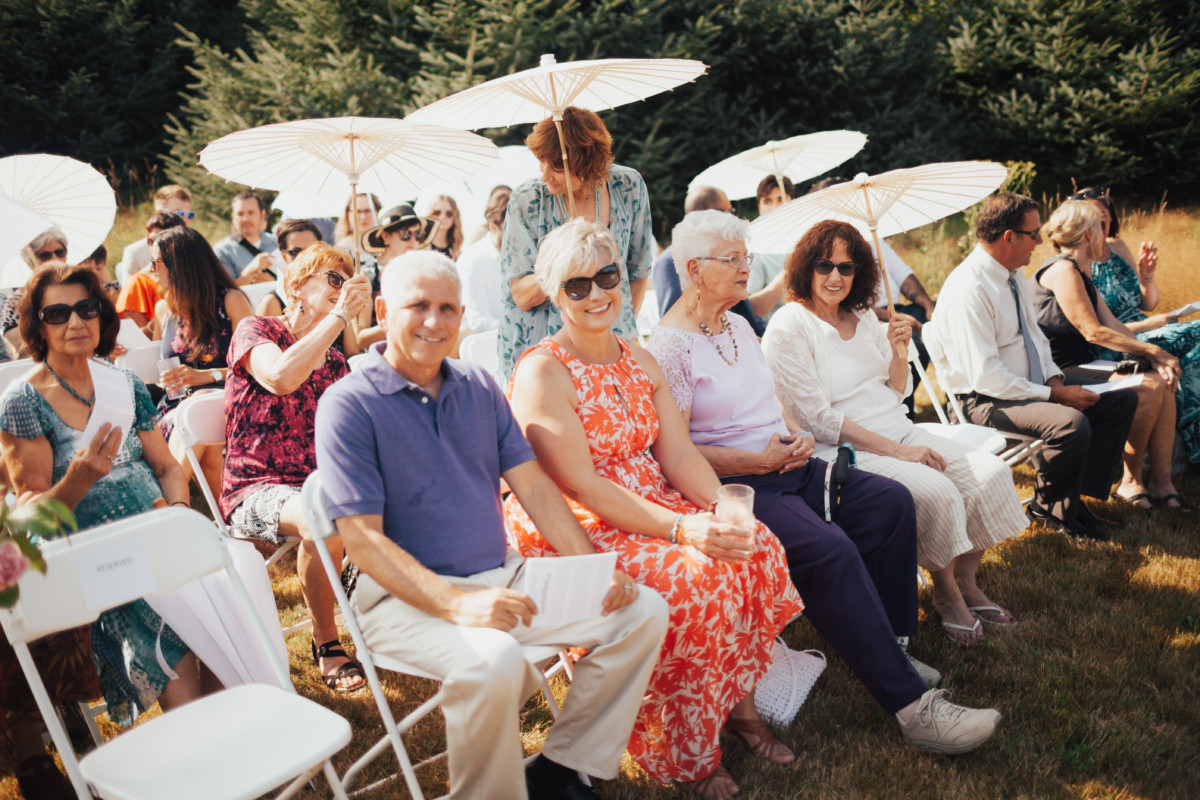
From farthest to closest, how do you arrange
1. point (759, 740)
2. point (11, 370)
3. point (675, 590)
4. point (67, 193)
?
point (67, 193) < point (11, 370) < point (759, 740) < point (675, 590)

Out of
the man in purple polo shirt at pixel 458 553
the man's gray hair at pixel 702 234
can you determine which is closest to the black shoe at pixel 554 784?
the man in purple polo shirt at pixel 458 553

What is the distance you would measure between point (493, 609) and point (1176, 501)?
14.6 feet

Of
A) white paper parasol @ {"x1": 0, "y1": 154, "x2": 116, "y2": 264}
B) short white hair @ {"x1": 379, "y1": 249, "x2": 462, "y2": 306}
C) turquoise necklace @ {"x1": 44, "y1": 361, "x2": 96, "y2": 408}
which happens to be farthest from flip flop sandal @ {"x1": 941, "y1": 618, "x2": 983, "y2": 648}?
white paper parasol @ {"x1": 0, "y1": 154, "x2": 116, "y2": 264}

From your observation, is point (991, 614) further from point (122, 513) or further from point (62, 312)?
point (62, 312)

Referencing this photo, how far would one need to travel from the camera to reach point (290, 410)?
11.7 ft

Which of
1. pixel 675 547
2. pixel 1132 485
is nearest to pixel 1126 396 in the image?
pixel 1132 485

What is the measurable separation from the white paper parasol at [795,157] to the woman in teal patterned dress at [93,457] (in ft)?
13.2

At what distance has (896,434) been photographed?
12.9ft

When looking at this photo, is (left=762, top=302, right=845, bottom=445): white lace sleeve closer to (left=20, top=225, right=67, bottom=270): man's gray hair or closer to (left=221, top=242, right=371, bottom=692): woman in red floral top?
(left=221, top=242, right=371, bottom=692): woman in red floral top

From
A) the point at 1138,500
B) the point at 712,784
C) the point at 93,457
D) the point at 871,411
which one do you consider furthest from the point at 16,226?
the point at 1138,500

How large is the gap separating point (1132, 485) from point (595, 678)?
4074mm

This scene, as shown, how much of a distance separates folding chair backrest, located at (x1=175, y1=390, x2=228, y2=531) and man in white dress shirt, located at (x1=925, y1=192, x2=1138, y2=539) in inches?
142

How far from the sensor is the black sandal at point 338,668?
3379 mm

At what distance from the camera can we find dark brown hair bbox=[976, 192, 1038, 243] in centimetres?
452
